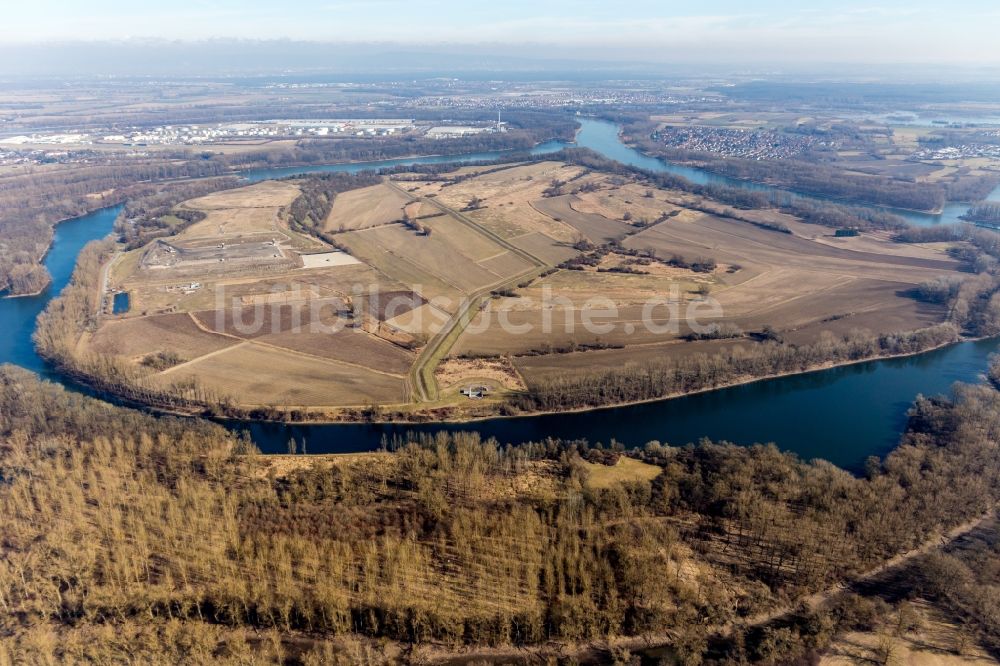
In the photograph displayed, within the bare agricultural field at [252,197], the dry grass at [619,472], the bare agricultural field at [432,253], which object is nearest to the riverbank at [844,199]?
the bare agricultural field at [432,253]

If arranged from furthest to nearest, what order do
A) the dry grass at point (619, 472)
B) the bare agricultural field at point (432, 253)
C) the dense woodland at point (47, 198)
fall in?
the dense woodland at point (47, 198)
the bare agricultural field at point (432, 253)
the dry grass at point (619, 472)

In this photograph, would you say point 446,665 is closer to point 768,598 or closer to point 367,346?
point 768,598

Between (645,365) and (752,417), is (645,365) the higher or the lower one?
the higher one

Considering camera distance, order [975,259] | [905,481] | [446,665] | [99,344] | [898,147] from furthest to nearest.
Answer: [898,147] < [975,259] < [99,344] < [905,481] < [446,665]

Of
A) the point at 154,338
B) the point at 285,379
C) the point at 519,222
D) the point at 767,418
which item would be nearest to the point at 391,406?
the point at 285,379

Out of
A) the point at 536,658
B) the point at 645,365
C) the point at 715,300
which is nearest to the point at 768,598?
the point at 536,658

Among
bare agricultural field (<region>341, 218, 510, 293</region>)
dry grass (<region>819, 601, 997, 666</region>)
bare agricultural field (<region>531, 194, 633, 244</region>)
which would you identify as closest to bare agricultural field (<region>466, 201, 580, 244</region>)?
bare agricultural field (<region>531, 194, 633, 244</region>)

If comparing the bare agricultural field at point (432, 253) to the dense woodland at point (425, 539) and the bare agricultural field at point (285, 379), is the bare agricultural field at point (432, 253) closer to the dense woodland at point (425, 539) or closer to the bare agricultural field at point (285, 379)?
the bare agricultural field at point (285, 379)
